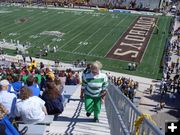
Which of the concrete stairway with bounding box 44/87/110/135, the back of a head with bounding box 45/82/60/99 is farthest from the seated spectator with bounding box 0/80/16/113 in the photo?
the concrete stairway with bounding box 44/87/110/135

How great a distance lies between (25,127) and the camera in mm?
6555

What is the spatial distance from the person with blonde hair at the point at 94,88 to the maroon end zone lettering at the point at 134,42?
2722 cm

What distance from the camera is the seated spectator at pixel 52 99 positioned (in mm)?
7488

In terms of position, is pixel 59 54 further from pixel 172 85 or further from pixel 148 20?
pixel 148 20

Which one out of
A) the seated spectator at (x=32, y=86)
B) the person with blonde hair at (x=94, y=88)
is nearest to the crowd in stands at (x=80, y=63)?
the person with blonde hair at (x=94, y=88)

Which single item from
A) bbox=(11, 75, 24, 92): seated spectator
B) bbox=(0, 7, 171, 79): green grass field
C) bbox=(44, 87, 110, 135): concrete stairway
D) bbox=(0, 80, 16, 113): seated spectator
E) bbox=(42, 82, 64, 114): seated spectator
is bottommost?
bbox=(0, 7, 171, 79): green grass field

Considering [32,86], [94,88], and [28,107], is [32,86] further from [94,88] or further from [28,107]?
[28,107]

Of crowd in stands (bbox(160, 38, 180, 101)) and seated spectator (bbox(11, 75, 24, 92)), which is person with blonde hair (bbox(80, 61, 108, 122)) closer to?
seated spectator (bbox(11, 75, 24, 92))

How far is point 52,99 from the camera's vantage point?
24.8ft

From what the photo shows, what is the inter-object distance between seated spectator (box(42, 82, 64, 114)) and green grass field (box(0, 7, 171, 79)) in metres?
24.6

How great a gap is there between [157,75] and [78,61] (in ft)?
23.1

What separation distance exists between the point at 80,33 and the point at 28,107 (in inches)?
1549

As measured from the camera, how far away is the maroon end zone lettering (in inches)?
1470

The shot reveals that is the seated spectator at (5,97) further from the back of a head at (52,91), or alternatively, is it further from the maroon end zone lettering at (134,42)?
the maroon end zone lettering at (134,42)
